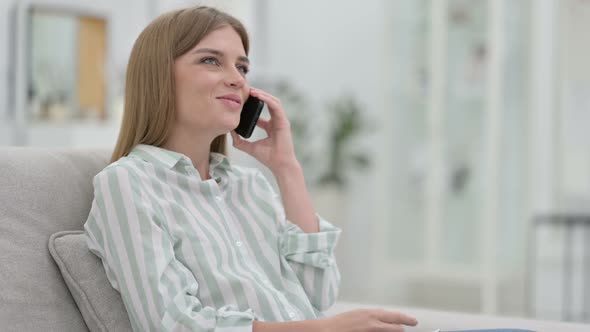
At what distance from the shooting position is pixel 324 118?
5367 millimetres

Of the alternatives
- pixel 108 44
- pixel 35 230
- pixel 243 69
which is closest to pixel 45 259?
pixel 35 230

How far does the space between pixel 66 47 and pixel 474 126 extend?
2281 millimetres

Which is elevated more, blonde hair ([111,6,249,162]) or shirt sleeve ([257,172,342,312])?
blonde hair ([111,6,249,162])

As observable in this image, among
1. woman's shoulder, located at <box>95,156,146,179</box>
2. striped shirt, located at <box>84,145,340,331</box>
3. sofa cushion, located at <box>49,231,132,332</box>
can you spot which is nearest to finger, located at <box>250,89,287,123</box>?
striped shirt, located at <box>84,145,340,331</box>

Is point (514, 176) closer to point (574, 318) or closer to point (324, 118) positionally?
point (574, 318)

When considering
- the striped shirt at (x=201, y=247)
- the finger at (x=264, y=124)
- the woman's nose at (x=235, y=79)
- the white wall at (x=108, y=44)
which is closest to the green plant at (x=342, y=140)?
the white wall at (x=108, y=44)

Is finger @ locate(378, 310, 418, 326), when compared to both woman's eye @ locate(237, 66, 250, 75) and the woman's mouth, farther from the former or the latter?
woman's eye @ locate(237, 66, 250, 75)

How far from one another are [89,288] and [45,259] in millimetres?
95

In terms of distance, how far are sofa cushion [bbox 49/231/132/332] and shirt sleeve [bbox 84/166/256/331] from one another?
0.03 m

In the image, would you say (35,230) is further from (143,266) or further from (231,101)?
(231,101)

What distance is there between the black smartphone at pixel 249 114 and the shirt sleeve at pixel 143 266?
434 millimetres

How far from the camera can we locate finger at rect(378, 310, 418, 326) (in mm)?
1449

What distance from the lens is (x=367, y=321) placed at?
4.72 feet

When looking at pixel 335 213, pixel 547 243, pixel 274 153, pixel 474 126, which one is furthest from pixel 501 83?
pixel 274 153
